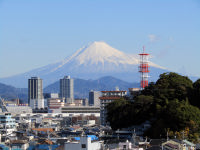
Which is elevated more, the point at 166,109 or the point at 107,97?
the point at 107,97

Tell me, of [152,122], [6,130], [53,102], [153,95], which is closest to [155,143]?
[152,122]

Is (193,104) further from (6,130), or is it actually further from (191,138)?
(6,130)

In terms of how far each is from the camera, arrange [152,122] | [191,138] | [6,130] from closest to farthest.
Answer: [191,138], [152,122], [6,130]

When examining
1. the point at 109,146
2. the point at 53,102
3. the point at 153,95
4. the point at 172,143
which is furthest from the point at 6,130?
the point at 53,102

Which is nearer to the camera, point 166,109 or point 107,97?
point 166,109

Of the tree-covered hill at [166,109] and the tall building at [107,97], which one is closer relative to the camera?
the tree-covered hill at [166,109]

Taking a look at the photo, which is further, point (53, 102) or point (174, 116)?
point (53, 102)

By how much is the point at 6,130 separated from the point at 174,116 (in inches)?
905

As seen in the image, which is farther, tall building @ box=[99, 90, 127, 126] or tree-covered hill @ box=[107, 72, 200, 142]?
tall building @ box=[99, 90, 127, 126]

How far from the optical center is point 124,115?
49.1 m

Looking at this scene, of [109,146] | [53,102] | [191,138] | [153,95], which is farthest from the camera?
[53,102]

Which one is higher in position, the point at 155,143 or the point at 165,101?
the point at 165,101

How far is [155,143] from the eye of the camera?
36500mm

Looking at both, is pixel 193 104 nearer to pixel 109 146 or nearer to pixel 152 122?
pixel 152 122
